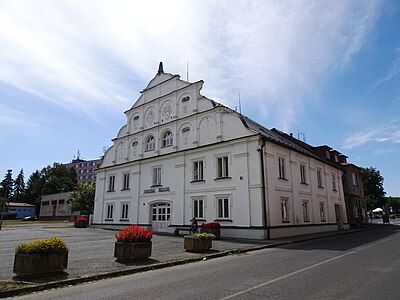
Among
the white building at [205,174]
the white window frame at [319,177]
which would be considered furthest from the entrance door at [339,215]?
the white window frame at [319,177]

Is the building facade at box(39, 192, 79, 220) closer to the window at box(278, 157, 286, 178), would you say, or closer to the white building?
the white building

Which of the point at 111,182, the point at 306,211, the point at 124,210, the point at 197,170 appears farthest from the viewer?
the point at 111,182

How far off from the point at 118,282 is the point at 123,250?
2677 mm

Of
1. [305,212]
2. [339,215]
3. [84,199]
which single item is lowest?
[339,215]

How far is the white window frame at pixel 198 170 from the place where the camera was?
2391 centimetres

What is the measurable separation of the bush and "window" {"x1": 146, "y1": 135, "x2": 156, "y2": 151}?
67.1 feet

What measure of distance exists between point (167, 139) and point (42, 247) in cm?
2001

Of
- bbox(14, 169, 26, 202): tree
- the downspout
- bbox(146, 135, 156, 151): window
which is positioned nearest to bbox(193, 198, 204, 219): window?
the downspout

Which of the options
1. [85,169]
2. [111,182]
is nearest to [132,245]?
[111,182]

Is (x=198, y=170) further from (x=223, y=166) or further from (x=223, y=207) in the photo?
(x=223, y=207)

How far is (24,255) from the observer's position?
806cm

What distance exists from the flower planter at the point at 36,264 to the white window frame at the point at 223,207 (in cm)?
1416

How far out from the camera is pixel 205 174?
23406 millimetres

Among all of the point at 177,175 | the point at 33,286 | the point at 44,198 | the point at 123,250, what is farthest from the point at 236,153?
the point at 44,198
